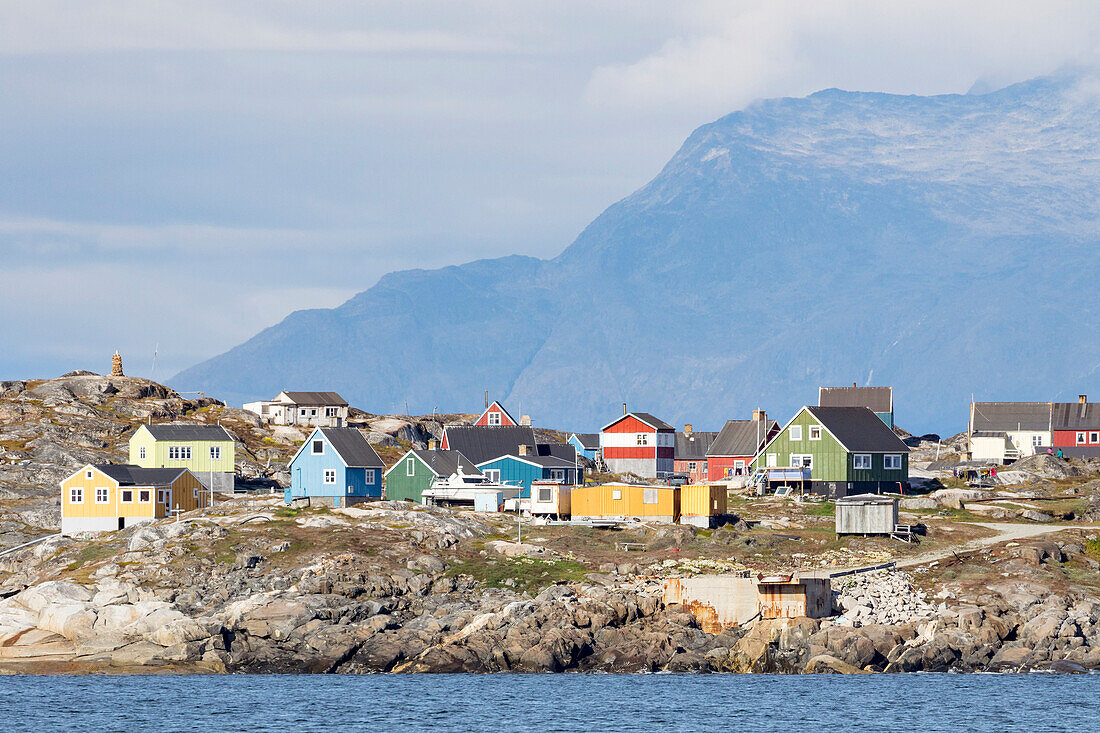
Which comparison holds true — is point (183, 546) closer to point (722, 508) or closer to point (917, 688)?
point (722, 508)

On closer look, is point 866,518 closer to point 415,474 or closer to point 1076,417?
point 415,474

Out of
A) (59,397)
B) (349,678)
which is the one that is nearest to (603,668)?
(349,678)

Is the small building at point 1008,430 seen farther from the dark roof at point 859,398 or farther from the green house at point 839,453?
the green house at point 839,453

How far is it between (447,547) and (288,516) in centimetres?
1319

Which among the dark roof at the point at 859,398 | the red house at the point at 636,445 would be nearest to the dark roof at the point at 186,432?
the red house at the point at 636,445

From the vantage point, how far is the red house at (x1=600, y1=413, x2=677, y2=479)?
14638 centimetres

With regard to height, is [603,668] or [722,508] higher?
[722,508]

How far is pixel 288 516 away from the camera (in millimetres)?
101812

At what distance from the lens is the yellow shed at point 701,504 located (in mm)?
99688

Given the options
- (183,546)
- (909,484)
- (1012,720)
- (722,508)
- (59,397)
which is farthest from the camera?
(59,397)

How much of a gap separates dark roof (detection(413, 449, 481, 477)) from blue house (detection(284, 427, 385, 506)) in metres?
4.05

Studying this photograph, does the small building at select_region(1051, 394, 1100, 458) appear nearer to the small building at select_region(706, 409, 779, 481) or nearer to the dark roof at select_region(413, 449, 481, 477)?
the small building at select_region(706, 409, 779, 481)

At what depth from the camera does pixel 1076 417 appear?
159 m

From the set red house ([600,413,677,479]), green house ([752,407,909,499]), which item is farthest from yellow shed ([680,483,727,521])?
red house ([600,413,677,479])
